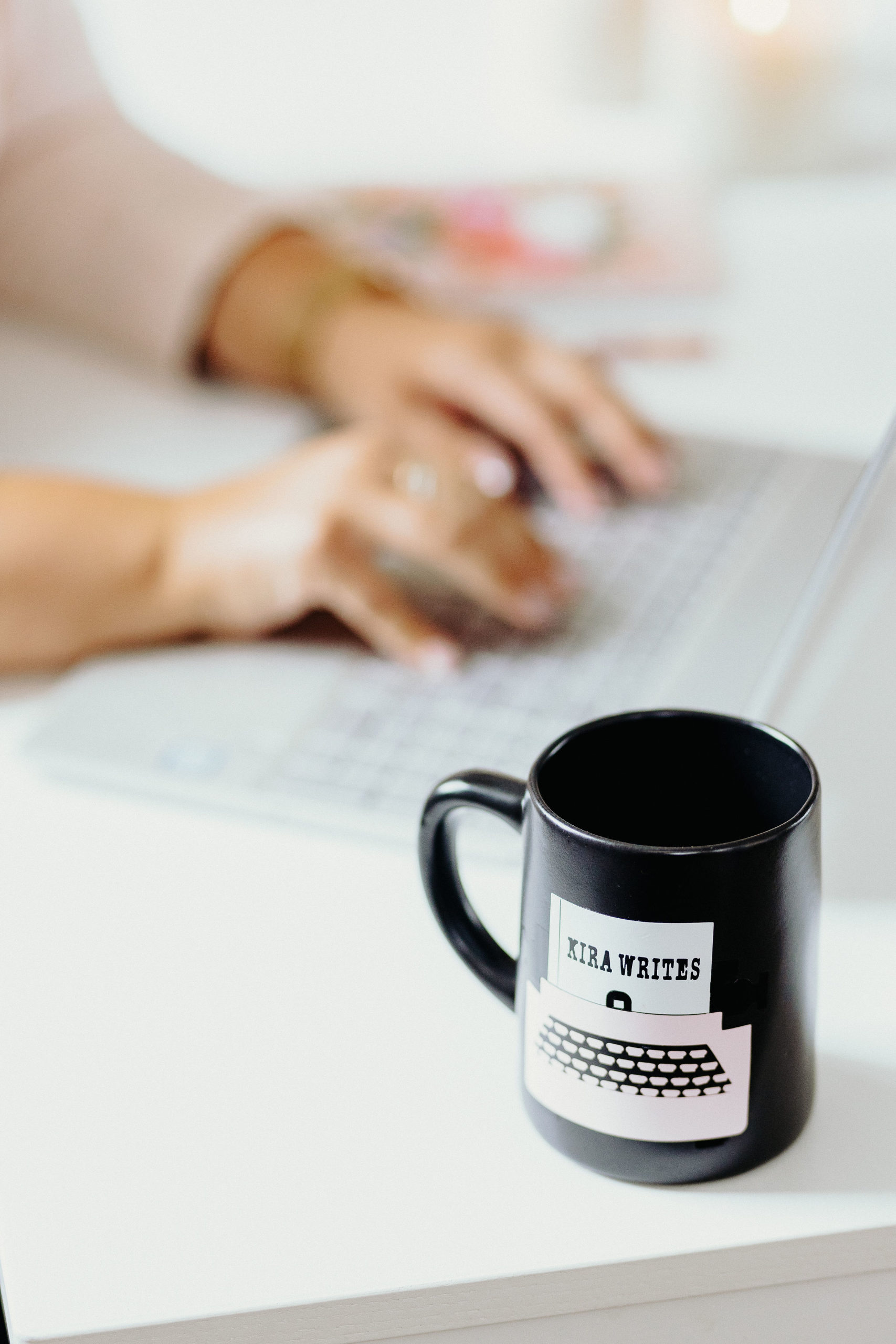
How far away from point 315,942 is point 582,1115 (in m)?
0.14

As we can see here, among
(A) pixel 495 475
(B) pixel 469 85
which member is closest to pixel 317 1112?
(A) pixel 495 475

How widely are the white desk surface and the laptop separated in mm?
17

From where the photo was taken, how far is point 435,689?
0.61m

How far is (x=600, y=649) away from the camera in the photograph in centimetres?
63

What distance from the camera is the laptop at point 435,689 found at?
549 millimetres

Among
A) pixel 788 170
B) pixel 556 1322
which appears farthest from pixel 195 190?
pixel 556 1322

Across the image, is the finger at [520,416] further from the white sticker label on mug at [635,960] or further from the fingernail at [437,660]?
the white sticker label on mug at [635,960]

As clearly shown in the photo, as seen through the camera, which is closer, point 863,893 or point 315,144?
point 863,893

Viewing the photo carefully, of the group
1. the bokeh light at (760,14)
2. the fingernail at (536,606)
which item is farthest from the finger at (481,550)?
the bokeh light at (760,14)

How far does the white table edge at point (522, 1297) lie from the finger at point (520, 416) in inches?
18.8

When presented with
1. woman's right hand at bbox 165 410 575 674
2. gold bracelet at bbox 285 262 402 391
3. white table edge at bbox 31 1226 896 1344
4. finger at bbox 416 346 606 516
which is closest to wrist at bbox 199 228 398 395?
gold bracelet at bbox 285 262 402 391

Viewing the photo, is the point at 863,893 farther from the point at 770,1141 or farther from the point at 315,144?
the point at 315,144

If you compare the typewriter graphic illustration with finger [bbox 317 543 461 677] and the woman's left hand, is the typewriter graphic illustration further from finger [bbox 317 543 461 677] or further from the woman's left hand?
the woman's left hand

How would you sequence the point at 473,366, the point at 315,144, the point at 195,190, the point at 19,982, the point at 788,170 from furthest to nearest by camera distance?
the point at 315,144 → the point at 788,170 → the point at 195,190 → the point at 473,366 → the point at 19,982
